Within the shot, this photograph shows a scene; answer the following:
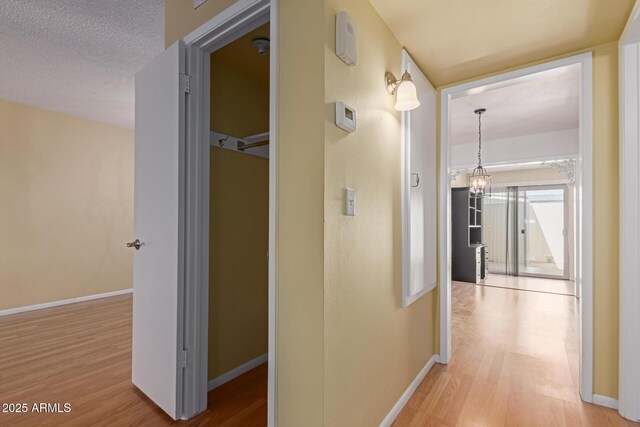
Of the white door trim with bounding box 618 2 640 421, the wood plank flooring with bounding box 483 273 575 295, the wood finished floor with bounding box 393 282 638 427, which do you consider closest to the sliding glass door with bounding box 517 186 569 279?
the wood plank flooring with bounding box 483 273 575 295

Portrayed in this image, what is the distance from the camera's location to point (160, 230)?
1.91 m

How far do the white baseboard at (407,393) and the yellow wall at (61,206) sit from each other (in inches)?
179

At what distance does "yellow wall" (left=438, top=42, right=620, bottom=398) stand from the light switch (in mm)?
1741

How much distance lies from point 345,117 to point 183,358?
5.27 feet

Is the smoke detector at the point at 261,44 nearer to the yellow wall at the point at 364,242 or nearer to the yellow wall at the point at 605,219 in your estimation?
the yellow wall at the point at 364,242

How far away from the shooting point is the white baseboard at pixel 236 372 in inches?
87.5

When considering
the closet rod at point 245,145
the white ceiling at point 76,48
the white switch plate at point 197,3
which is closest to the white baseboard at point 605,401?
the closet rod at point 245,145

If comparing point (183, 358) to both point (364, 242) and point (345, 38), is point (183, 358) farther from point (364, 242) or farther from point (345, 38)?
point (345, 38)

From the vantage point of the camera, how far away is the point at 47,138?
412 centimetres

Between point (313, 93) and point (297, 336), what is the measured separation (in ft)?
3.37

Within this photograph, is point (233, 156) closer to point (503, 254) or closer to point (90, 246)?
point (90, 246)

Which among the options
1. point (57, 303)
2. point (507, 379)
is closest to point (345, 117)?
point (507, 379)

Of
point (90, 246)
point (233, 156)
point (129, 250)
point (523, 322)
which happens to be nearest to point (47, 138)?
point (90, 246)

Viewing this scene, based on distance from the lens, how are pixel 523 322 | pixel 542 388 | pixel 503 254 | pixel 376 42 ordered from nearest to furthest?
pixel 376 42
pixel 542 388
pixel 523 322
pixel 503 254
